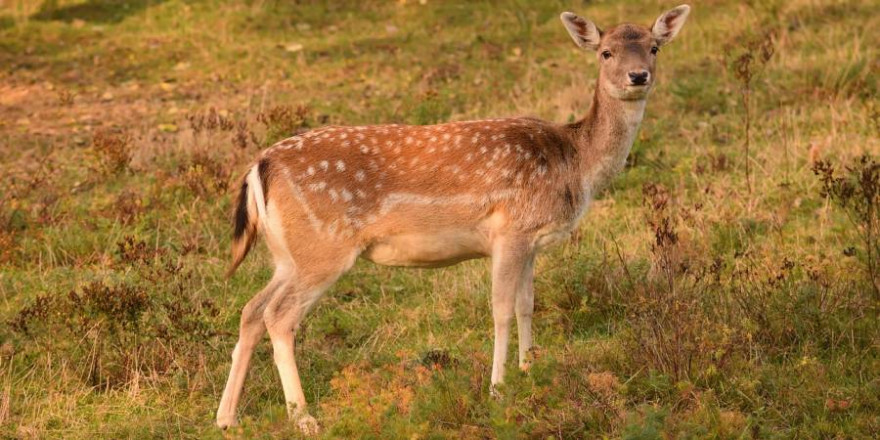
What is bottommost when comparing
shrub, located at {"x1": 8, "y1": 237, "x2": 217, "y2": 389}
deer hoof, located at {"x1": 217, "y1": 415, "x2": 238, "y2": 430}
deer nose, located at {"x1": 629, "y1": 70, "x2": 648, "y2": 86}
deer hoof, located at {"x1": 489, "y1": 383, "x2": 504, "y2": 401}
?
deer hoof, located at {"x1": 217, "y1": 415, "x2": 238, "y2": 430}

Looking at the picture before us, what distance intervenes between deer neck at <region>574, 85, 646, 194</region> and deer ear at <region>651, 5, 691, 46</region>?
500mm

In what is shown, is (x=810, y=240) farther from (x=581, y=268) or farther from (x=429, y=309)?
(x=429, y=309)

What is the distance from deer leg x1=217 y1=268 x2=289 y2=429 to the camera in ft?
19.9

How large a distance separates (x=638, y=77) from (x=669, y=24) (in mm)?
767

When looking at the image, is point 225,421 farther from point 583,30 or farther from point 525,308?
point 583,30

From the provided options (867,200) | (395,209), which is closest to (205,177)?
(395,209)

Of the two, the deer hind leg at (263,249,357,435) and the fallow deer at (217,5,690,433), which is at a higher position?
the fallow deer at (217,5,690,433)

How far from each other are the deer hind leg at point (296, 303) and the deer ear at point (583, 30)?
6.49 ft

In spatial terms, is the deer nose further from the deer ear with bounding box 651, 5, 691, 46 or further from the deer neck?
the deer ear with bounding box 651, 5, 691, 46

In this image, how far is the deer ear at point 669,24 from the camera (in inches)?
271

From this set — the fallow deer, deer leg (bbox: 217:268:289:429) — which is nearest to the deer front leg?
the fallow deer

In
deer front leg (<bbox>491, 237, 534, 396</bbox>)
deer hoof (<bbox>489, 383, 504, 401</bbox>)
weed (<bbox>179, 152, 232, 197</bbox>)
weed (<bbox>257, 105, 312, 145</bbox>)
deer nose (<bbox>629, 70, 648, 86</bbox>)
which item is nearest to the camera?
deer hoof (<bbox>489, 383, 504, 401</bbox>)

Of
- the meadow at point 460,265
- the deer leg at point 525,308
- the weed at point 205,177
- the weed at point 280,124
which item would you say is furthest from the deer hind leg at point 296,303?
the weed at point 280,124

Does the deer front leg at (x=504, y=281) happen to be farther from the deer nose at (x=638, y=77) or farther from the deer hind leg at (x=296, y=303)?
the deer nose at (x=638, y=77)
